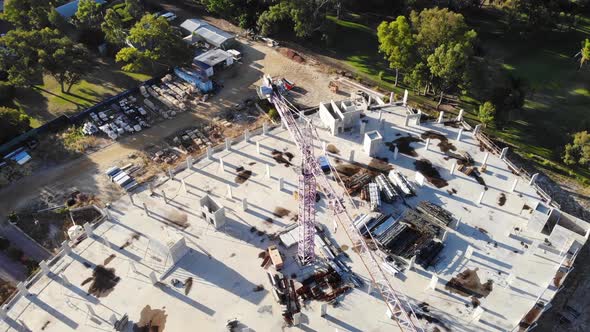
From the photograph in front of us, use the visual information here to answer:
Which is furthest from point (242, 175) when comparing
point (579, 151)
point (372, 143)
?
point (579, 151)

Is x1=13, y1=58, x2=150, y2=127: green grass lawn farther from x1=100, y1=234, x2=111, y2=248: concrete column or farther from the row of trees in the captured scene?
the row of trees

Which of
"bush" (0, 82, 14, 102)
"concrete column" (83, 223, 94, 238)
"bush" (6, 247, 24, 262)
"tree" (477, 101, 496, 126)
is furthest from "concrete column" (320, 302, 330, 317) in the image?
"bush" (0, 82, 14, 102)

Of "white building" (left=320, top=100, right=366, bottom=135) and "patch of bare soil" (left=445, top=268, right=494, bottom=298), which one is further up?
"white building" (left=320, top=100, right=366, bottom=135)

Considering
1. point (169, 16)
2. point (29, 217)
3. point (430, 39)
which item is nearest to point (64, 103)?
point (29, 217)

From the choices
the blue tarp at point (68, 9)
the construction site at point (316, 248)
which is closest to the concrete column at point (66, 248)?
the construction site at point (316, 248)

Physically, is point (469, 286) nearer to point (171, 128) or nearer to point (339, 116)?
point (339, 116)

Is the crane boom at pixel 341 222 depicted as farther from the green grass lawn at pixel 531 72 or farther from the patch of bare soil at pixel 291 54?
the patch of bare soil at pixel 291 54

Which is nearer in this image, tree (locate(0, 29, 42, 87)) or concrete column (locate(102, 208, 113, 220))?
concrete column (locate(102, 208, 113, 220))
